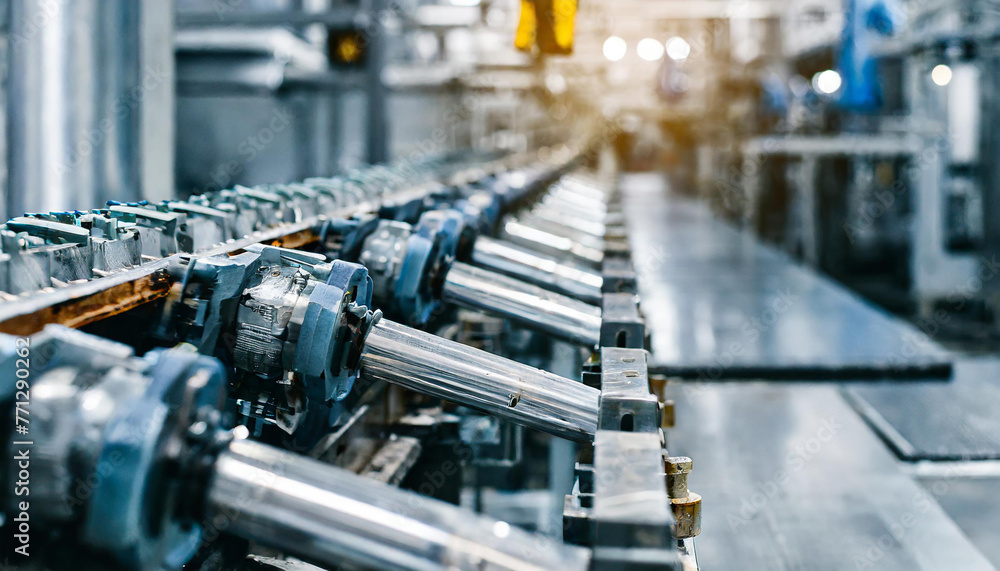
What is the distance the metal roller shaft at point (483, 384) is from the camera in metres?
0.83

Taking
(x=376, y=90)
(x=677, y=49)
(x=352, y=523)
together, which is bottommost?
(x=352, y=523)

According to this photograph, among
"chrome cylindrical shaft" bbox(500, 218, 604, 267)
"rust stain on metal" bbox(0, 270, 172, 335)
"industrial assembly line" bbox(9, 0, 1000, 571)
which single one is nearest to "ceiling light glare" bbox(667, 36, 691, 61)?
"industrial assembly line" bbox(9, 0, 1000, 571)

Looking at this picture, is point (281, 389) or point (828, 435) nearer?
point (281, 389)

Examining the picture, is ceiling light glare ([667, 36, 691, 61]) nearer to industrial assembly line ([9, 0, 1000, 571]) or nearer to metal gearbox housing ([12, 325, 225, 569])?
industrial assembly line ([9, 0, 1000, 571])

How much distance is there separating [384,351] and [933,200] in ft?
19.1

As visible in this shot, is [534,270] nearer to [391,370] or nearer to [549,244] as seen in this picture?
[549,244]

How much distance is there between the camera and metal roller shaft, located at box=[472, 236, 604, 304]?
150cm

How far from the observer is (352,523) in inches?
22.0

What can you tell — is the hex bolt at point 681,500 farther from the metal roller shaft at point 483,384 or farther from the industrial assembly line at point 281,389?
the metal roller shaft at point 483,384

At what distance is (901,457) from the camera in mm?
1808

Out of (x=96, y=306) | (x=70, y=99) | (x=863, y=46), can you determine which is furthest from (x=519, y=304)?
(x=863, y=46)

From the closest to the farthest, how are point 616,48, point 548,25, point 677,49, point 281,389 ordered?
point 281,389 < point 548,25 < point 677,49 < point 616,48

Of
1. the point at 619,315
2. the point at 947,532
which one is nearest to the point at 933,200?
the point at 947,532

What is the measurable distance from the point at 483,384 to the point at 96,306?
0.37 metres
